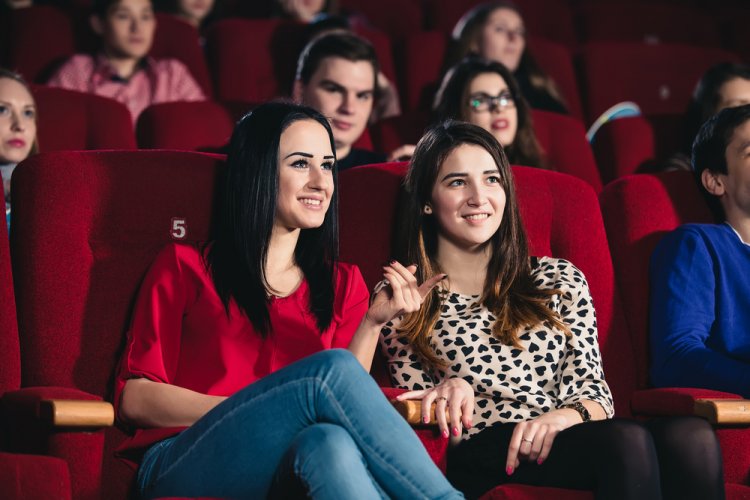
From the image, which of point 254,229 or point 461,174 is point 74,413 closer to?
point 254,229

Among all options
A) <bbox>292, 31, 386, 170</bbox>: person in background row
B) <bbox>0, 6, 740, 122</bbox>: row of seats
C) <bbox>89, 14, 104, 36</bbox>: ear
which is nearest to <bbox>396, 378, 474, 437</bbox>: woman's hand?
<bbox>292, 31, 386, 170</bbox>: person in background row

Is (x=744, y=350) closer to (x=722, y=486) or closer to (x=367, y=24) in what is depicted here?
(x=722, y=486)

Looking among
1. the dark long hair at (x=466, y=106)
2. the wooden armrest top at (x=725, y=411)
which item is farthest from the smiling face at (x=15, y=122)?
the wooden armrest top at (x=725, y=411)

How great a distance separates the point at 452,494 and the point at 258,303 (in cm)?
30

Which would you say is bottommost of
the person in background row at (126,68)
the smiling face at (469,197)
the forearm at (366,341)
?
the forearm at (366,341)

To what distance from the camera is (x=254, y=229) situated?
1.05 m

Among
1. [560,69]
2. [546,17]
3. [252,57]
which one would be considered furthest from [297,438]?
[546,17]

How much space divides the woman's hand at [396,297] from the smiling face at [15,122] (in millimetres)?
622

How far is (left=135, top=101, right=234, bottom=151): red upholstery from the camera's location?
1541 millimetres

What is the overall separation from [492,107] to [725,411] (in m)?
0.75

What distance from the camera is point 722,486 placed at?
0.91 metres

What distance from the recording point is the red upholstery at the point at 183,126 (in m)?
1.54

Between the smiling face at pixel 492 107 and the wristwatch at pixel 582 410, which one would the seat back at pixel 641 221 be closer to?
the wristwatch at pixel 582 410

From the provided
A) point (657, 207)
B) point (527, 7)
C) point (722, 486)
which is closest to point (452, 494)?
point (722, 486)
